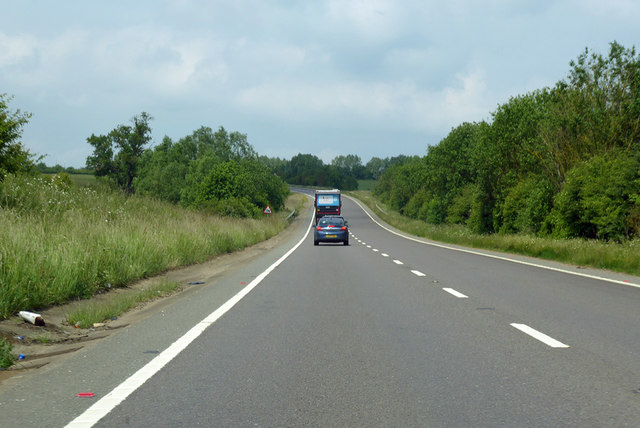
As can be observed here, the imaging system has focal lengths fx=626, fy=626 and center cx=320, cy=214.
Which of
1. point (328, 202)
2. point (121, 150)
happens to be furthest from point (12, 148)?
point (121, 150)

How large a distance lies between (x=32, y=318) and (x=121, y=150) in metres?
114

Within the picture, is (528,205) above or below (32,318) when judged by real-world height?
above

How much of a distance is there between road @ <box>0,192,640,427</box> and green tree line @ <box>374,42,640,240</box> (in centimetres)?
1687

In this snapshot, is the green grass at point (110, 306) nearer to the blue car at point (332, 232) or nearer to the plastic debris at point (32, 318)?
the plastic debris at point (32, 318)

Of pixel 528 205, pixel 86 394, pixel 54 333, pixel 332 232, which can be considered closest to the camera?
pixel 86 394

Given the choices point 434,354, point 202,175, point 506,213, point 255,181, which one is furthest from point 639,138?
point 202,175

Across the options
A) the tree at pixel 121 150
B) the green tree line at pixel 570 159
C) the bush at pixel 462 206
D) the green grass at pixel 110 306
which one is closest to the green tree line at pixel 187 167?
the tree at pixel 121 150

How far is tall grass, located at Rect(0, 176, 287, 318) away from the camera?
8.68m

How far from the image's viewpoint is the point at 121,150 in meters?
116

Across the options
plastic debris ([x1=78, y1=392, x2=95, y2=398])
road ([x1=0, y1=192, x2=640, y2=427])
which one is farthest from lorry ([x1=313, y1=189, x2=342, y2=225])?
plastic debris ([x1=78, y1=392, x2=95, y2=398])

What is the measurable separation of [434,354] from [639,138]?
31.4 metres

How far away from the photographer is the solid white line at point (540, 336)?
6.41m

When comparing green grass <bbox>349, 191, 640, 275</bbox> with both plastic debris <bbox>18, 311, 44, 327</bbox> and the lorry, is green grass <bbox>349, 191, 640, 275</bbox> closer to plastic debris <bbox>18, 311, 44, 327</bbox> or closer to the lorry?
plastic debris <bbox>18, 311, 44, 327</bbox>

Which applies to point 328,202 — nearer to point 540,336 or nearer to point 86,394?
point 540,336
